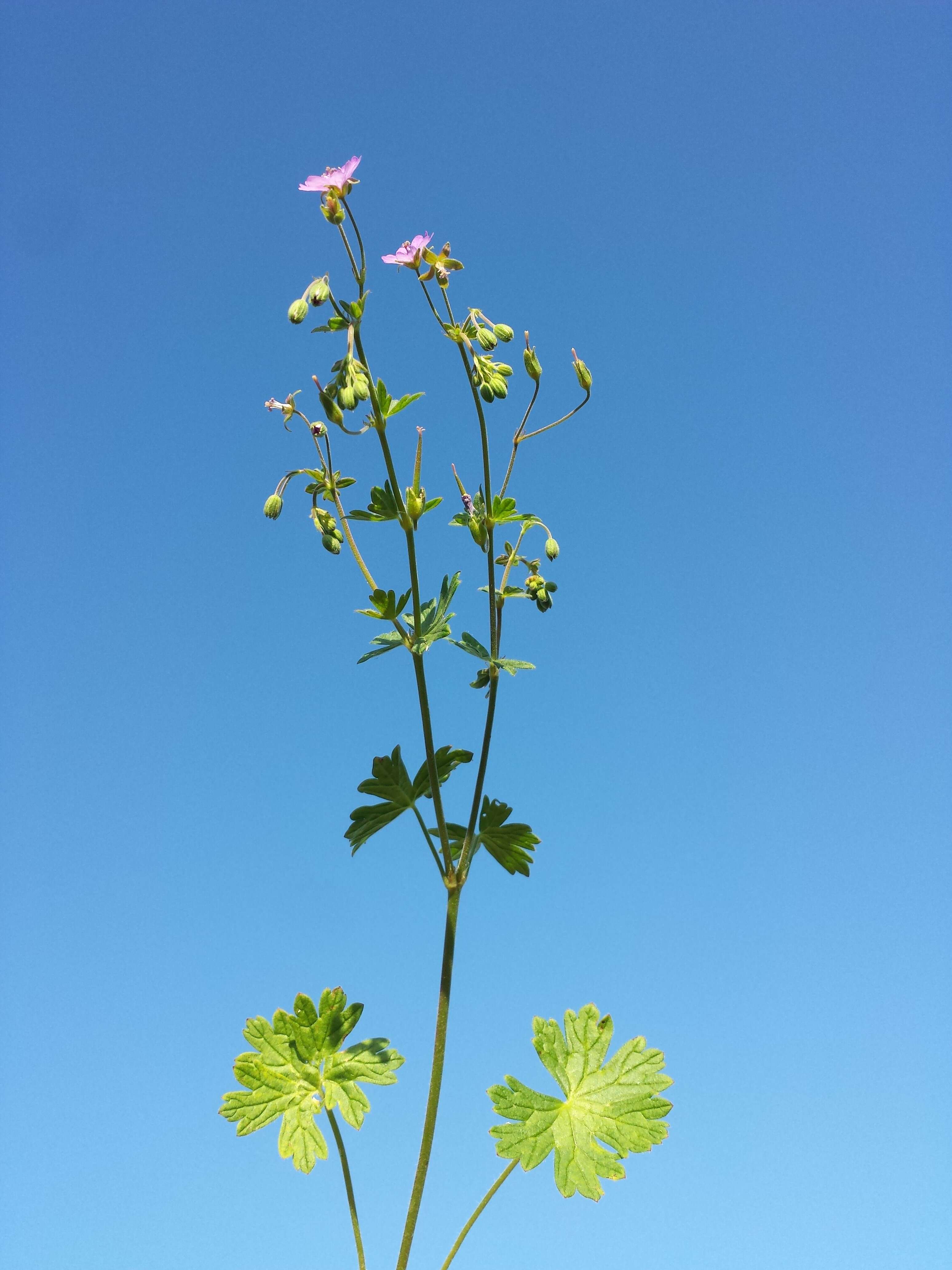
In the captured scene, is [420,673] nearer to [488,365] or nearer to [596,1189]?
[488,365]

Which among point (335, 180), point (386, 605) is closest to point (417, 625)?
point (386, 605)

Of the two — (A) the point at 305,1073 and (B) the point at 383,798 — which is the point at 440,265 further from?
(A) the point at 305,1073

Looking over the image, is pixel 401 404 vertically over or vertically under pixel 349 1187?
over

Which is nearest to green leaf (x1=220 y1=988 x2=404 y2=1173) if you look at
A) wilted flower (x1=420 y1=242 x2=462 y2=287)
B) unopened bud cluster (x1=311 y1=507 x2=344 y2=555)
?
unopened bud cluster (x1=311 y1=507 x2=344 y2=555)

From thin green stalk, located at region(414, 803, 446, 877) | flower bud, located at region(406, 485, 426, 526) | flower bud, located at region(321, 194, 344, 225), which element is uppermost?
flower bud, located at region(321, 194, 344, 225)

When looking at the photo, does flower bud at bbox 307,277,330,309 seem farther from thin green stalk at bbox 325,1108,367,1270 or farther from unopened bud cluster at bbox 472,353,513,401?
thin green stalk at bbox 325,1108,367,1270
